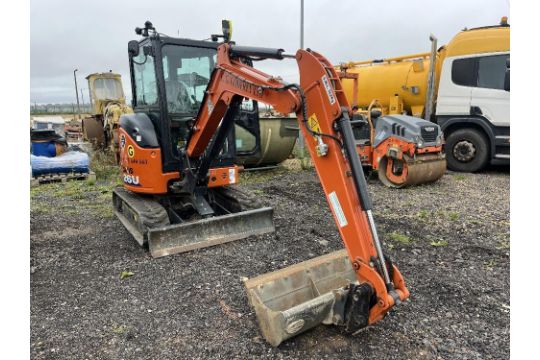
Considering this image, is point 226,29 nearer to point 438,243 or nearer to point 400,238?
point 400,238

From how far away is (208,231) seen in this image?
445 centimetres

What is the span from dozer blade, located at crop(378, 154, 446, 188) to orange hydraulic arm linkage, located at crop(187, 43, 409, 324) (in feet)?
14.9

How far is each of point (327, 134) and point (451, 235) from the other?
9.60 feet

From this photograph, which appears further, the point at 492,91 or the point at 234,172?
the point at 492,91

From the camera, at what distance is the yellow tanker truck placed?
8.36 m

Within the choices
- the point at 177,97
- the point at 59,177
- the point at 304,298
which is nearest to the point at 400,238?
the point at 304,298

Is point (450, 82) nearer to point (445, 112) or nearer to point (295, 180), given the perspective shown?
point (445, 112)

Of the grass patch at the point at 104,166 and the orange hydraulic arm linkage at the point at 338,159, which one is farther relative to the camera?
the grass patch at the point at 104,166

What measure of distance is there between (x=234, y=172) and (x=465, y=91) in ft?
20.9

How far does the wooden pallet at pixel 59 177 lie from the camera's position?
825cm

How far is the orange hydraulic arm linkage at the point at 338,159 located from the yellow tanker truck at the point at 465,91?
5478 mm

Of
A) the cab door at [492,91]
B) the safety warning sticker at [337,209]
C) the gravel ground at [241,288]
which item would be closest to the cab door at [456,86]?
the cab door at [492,91]

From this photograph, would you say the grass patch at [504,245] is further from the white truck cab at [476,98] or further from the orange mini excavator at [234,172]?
the white truck cab at [476,98]

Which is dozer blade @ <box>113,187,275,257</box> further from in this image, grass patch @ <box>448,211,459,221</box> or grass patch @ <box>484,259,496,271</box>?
grass patch @ <box>448,211,459,221</box>
